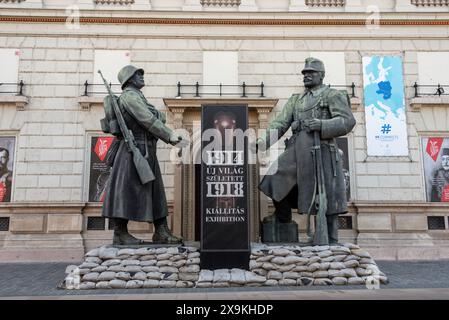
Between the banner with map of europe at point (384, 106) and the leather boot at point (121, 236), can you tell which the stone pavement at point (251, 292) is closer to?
Result: the leather boot at point (121, 236)

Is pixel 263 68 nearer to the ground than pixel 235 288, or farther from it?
farther from it

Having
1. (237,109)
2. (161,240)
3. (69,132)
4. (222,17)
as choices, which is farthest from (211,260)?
(222,17)

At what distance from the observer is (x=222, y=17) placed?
12.9 metres

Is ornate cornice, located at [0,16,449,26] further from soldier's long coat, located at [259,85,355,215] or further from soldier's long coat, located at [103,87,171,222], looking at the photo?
soldier's long coat, located at [103,87,171,222]

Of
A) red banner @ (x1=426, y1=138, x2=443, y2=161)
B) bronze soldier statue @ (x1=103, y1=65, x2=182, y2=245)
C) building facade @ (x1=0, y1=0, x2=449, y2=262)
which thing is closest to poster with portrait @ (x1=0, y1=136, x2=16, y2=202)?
building facade @ (x1=0, y1=0, x2=449, y2=262)

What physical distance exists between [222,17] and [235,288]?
9.38 m

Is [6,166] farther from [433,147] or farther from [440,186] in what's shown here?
[440,186]

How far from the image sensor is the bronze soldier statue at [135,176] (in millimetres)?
6656

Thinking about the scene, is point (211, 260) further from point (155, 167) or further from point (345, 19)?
point (345, 19)

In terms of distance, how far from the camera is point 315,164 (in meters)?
6.92

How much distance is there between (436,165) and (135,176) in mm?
9895

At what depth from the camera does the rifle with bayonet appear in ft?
21.7

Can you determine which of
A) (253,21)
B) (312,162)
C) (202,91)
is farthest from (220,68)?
(312,162)

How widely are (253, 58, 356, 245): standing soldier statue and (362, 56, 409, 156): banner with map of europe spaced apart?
19.7 feet
